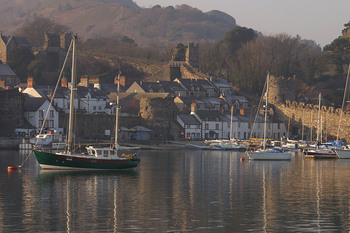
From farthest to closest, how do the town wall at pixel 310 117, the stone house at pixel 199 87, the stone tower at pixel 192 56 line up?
1. the stone tower at pixel 192 56
2. the stone house at pixel 199 87
3. the town wall at pixel 310 117

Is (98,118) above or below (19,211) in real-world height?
above

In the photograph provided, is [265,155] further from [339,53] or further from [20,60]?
[20,60]

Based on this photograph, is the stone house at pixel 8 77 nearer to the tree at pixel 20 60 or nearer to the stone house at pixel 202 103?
the tree at pixel 20 60

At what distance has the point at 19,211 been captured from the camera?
119 feet

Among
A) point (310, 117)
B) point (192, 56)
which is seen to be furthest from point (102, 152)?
point (192, 56)

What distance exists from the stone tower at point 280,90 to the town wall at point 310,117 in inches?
55.6

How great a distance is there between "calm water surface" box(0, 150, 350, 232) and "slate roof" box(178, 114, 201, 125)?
35083mm

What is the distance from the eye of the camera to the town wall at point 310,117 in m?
101

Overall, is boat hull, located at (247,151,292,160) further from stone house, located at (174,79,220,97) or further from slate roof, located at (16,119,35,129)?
stone house, located at (174,79,220,97)

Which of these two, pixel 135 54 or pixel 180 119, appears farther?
pixel 135 54

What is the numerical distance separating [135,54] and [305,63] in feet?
109

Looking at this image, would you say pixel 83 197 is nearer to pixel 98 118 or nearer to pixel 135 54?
pixel 98 118

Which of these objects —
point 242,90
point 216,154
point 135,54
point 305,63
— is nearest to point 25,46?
point 135,54

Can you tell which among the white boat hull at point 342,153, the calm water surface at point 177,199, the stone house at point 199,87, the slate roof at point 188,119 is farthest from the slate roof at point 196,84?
the calm water surface at point 177,199
